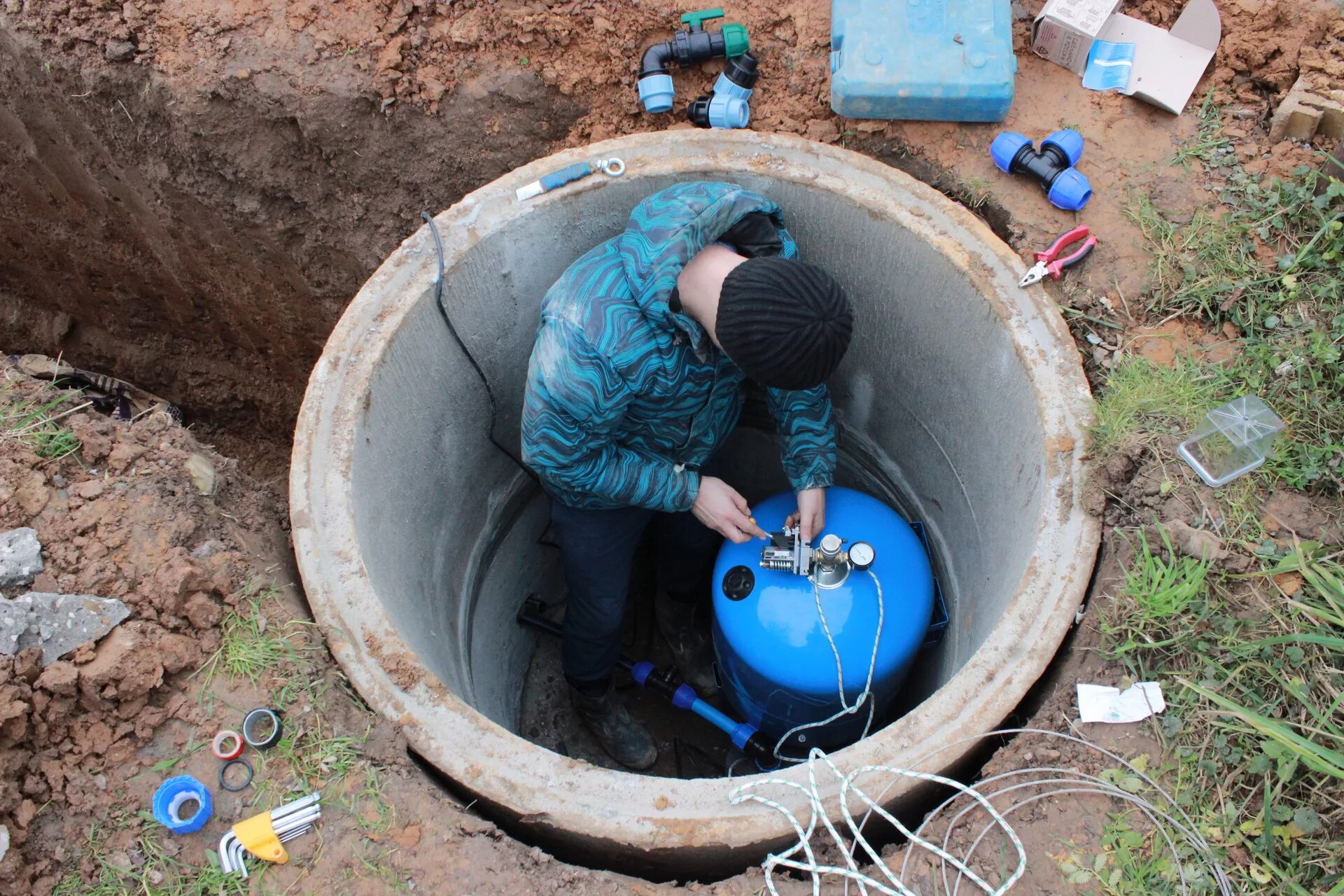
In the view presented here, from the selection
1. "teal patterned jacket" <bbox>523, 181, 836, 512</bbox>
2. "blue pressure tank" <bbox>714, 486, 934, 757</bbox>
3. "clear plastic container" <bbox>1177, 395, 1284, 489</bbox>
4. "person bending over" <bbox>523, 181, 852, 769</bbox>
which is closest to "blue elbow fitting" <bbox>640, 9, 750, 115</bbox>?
"person bending over" <bbox>523, 181, 852, 769</bbox>

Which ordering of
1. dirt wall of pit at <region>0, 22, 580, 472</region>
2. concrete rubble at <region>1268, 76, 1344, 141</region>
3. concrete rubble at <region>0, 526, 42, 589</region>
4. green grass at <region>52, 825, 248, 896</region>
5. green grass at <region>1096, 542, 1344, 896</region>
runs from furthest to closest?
dirt wall of pit at <region>0, 22, 580, 472</region> → concrete rubble at <region>1268, 76, 1344, 141</region> → concrete rubble at <region>0, 526, 42, 589</region> → green grass at <region>52, 825, 248, 896</region> → green grass at <region>1096, 542, 1344, 896</region>

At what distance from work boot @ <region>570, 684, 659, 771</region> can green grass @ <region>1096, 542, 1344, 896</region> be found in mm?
1691

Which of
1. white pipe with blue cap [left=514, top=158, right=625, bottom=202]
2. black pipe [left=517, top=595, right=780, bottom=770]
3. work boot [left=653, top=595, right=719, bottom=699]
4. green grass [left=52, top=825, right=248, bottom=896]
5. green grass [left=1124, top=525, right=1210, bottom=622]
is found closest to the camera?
green grass [left=52, top=825, right=248, bottom=896]

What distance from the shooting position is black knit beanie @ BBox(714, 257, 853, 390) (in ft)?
5.94

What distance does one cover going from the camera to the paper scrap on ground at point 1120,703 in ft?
6.08

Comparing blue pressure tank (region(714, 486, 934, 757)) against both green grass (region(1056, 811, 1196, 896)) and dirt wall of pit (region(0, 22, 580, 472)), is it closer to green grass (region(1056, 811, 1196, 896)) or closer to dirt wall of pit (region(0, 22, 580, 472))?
green grass (region(1056, 811, 1196, 896))

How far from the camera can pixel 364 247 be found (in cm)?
344

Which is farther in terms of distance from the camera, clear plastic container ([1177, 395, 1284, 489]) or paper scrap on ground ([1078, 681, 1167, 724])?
clear plastic container ([1177, 395, 1284, 489])

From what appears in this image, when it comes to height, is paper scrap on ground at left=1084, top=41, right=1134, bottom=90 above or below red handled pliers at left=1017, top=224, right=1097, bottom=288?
above

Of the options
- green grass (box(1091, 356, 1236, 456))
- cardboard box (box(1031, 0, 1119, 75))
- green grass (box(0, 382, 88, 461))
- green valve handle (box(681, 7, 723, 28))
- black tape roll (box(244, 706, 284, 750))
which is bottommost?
black tape roll (box(244, 706, 284, 750))

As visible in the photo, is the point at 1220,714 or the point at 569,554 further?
the point at 569,554

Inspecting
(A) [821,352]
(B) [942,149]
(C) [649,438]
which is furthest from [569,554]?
(B) [942,149]

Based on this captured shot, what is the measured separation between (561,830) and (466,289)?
1.51 meters

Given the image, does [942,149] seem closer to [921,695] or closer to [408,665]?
[921,695]
